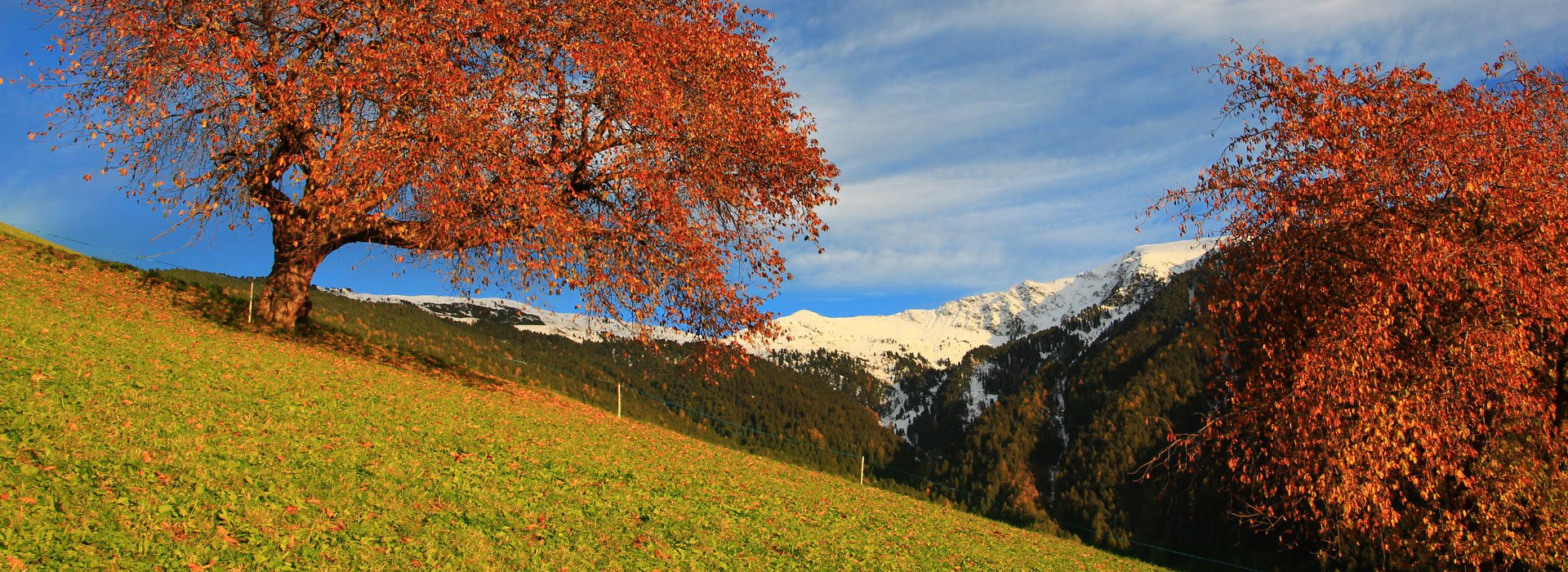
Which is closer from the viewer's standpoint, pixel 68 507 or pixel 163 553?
pixel 163 553

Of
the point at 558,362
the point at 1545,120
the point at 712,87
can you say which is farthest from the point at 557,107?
the point at 558,362

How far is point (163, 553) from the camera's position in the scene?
7.45m

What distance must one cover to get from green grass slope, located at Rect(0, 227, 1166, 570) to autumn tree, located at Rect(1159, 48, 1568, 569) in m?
6.66

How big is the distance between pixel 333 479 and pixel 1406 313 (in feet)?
57.4

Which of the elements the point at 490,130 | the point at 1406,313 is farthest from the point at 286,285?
the point at 1406,313

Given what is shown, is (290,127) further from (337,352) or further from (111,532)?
(111,532)

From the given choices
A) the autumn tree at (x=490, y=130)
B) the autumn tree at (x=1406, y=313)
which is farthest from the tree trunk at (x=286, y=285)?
the autumn tree at (x=1406, y=313)

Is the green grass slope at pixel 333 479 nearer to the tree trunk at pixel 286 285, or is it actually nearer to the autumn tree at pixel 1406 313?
the tree trunk at pixel 286 285

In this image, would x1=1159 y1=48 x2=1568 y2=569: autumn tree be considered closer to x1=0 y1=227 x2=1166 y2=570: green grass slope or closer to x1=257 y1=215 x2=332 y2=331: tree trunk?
x1=0 y1=227 x2=1166 y2=570: green grass slope

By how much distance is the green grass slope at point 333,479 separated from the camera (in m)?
8.21

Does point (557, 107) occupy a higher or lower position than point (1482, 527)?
higher

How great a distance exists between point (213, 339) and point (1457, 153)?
2717 centimetres

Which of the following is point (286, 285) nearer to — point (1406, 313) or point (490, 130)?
point (490, 130)

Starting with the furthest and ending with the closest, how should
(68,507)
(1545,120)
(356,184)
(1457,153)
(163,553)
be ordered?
(356,184) → (1545,120) → (1457,153) → (68,507) → (163,553)
